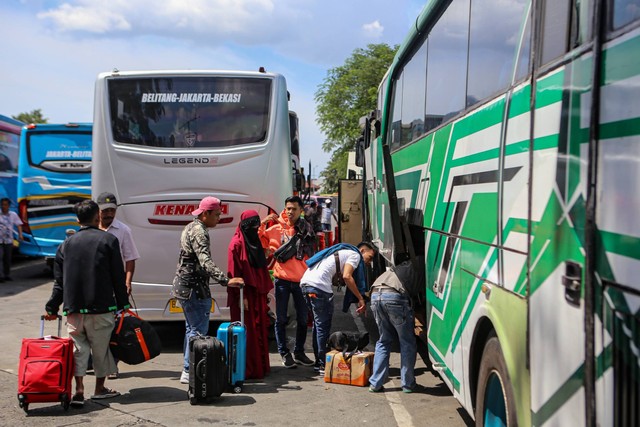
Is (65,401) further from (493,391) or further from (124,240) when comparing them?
(493,391)

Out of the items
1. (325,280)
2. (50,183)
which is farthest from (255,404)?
(50,183)

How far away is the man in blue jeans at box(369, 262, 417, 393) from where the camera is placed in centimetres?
750

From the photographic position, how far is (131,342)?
7289mm

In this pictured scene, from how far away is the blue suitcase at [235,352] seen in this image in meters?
7.57

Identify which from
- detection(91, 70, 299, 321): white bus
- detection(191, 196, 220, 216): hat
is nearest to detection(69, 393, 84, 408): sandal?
detection(191, 196, 220, 216): hat

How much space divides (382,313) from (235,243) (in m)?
1.77

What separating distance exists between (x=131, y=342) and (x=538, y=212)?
4850 millimetres

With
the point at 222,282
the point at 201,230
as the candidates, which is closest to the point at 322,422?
the point at 222,282

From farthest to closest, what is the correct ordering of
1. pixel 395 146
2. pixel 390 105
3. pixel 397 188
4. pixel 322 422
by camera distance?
pixel 390 105, pixel 395 146, pixel 397 188, pixel 322 422

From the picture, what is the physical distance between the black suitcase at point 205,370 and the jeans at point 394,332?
1.56 meters

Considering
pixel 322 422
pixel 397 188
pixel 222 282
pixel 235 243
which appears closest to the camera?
pixel 322 422

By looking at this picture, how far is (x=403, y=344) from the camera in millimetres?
7500

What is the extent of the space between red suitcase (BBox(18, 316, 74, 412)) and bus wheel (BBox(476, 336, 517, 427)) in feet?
12.2

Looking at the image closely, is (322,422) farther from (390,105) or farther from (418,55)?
(390,105)
